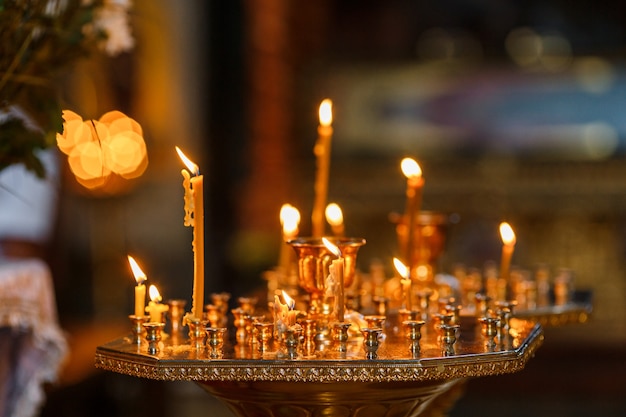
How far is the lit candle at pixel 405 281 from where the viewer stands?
64.7 inches

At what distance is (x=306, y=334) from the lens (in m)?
1.54

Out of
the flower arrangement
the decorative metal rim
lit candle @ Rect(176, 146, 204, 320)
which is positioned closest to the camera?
the decorative metal rim

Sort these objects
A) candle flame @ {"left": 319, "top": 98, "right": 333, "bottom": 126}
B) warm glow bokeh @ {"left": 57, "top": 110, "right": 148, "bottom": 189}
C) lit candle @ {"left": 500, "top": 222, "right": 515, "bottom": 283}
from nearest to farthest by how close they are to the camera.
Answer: candle flame @ {"left": 319, "top": 98, "right": 333, "bottom": 126}
lit candle @ {"left": 500, "top": 222, "right": 515, "bottom": 283}
warm glow bokeh @ {"left": 57, "top": 110, "right": 148, "bottom": 189}

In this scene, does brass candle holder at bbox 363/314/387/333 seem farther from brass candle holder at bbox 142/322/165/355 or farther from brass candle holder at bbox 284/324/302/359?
brass candle holder at bbox 142/322/165/355

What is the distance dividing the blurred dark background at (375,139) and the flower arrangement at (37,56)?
3.61 meters

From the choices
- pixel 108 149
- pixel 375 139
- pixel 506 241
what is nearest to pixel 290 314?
pixel 506 241

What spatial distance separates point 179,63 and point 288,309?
4746mm

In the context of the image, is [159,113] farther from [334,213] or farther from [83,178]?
[334,213]

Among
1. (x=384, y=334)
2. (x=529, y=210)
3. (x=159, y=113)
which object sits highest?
(x=159, y=113)

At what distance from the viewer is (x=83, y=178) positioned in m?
5.72

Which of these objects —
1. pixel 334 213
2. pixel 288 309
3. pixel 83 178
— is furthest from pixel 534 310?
pixel 83 178

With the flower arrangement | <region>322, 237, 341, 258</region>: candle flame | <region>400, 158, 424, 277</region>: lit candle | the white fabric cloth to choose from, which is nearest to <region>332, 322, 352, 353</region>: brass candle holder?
<region>322, 237, 341, 258</region>: candle flame

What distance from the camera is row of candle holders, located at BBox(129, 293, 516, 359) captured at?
1.47m

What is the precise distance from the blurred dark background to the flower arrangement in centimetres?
361
